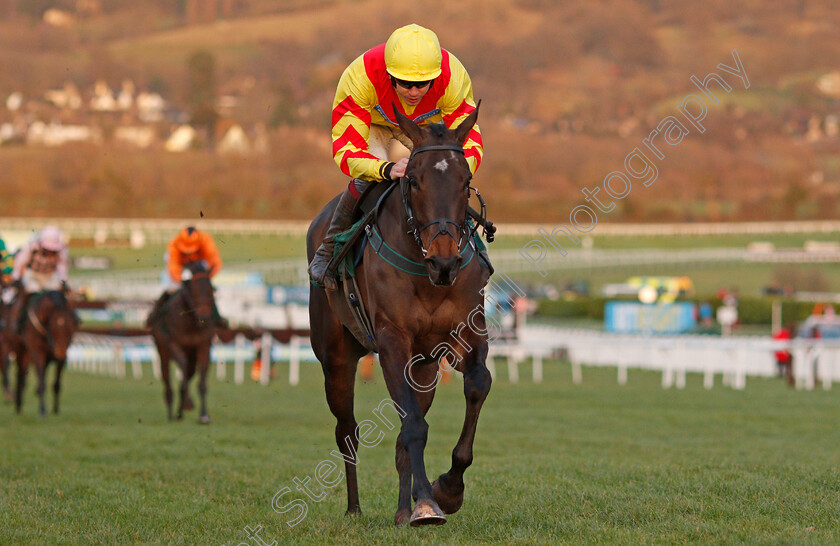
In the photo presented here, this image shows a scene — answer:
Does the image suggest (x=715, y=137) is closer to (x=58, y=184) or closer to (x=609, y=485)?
(x=58, y=184)

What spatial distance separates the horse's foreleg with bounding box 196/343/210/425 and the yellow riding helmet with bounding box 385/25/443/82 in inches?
318

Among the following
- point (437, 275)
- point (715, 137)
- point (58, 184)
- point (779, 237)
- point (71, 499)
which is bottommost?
point (71, 499)

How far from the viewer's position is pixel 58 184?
359ft

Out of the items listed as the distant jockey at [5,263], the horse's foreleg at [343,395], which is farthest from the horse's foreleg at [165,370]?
the horse's foreleg at [343,395]

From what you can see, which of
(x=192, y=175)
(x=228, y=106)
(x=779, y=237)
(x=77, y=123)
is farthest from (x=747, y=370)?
(x=77, y=123)

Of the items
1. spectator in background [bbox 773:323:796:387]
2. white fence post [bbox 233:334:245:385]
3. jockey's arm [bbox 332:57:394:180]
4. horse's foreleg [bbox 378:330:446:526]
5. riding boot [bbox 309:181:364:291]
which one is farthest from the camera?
white fence post [bbox 233:334:245:385]

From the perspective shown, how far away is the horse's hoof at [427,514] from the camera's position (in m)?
5.21

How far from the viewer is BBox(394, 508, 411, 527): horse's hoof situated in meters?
5.59

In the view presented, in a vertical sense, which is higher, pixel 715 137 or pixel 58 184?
pixel 715 137

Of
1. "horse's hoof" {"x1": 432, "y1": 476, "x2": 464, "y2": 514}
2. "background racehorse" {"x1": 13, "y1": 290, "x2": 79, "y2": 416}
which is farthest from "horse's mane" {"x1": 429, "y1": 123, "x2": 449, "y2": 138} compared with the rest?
"background racehorse" {"x1": 13, "y1": 290, "x2": 79, "y2": 416}

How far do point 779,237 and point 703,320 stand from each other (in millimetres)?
44436

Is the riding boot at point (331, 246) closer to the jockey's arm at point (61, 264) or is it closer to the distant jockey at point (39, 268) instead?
the distant jockey at point (39, 268)

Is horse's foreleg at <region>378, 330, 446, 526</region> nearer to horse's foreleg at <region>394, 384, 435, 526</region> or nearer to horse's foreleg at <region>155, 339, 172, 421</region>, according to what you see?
horse's foreleg at <region>394, 384, 435, 526</region>

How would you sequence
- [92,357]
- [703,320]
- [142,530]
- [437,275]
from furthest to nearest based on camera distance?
[703,320] → [92,357] → [142,530] → [437,275]
